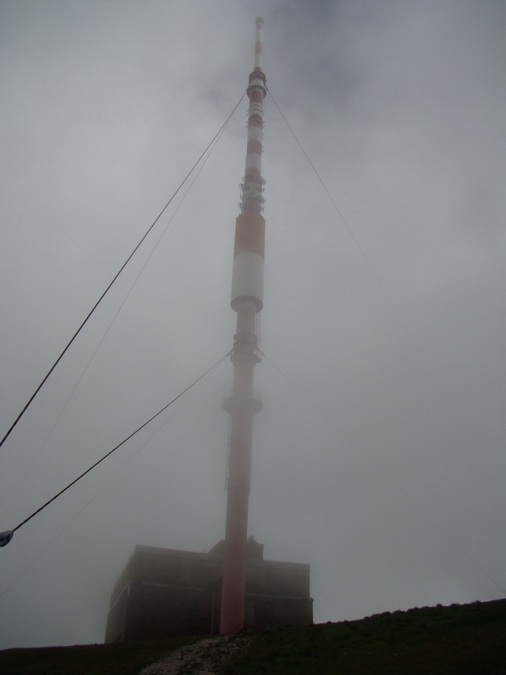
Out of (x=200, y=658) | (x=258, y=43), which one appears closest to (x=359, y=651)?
(x=200, y=658)

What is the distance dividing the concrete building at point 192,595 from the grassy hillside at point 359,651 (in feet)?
28.1

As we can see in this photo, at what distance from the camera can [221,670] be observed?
18.5 m

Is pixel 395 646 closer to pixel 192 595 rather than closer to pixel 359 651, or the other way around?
pixel 359 651

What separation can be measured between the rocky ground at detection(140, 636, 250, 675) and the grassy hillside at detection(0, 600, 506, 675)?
0.43 metres

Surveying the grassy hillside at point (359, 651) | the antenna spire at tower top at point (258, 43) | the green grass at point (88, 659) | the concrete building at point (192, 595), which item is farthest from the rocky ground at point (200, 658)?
the antenna spire at tower top at point (258, 43)

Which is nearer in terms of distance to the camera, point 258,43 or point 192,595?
point 192,595

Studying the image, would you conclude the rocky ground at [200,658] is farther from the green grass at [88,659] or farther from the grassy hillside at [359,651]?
the green grass at [88,659]

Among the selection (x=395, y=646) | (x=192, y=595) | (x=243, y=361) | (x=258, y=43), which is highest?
(x=258, y=43)

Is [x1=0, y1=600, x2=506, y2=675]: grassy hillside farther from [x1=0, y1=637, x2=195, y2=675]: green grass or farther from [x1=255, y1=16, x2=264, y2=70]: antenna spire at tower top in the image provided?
[x1=255, y1=16, x2=264, y2=70]: antenna spire at tower top

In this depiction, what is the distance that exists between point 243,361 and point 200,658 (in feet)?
65.2

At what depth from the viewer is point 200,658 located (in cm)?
2003

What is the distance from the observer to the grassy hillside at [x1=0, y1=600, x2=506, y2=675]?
15781mm

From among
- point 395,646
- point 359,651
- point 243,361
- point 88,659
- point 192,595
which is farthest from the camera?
point 243,361

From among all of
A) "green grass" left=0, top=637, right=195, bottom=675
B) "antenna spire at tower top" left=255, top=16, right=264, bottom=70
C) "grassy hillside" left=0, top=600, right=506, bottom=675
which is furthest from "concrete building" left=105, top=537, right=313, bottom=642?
"antenna spire at tower top" left=255, top=16, right=264, bottom=70
